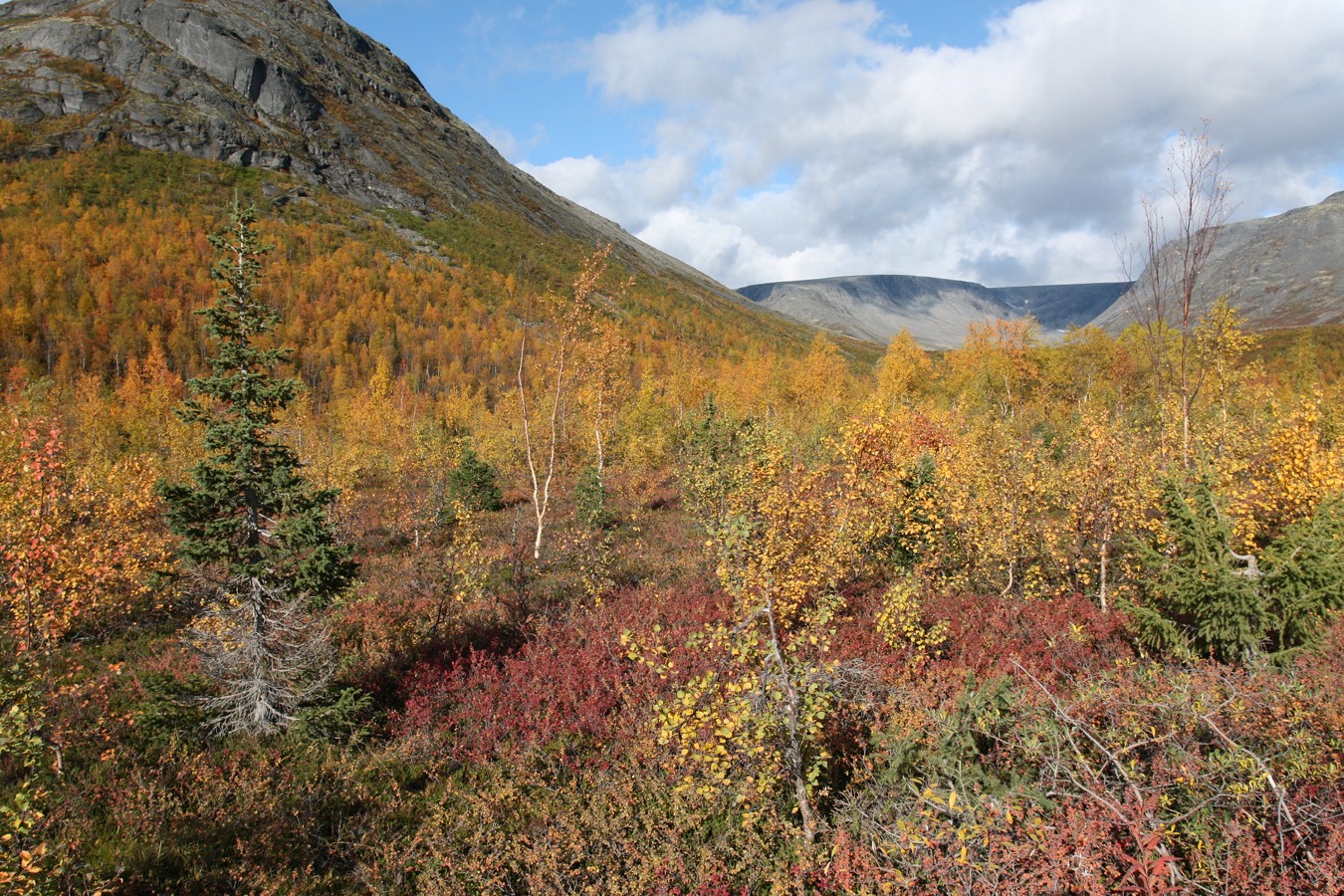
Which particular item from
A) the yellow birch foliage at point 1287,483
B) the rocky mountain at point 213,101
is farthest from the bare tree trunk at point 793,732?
the rocky mountain at point 213,101

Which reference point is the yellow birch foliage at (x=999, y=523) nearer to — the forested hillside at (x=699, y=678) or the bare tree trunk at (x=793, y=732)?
the forested hillside at (x=699, y=678)

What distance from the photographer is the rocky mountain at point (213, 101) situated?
406ft

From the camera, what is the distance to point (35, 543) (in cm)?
759

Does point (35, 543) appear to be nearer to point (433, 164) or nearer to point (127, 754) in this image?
point (127, 754)

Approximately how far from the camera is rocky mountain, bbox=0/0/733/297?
124 meters

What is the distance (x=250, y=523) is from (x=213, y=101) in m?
192

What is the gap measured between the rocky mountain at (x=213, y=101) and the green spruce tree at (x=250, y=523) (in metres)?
159

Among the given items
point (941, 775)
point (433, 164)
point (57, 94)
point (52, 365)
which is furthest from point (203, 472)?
point (433, 164)

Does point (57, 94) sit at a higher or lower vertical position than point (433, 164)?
lower

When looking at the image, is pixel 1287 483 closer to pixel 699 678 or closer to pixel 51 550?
pixel 699 678

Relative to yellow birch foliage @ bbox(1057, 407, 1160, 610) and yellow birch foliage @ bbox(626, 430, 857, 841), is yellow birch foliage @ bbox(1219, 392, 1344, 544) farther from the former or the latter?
yellow birch foliage @ bbox(626, 430, 857, 841)

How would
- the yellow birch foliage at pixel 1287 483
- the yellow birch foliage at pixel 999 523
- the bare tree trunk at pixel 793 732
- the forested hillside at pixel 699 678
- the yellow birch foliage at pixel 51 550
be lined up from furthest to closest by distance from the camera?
the yellow birch foliage at pixel 999 523
the yellow birch foliage at pixel 1287 483
the yellow birch foliage at pixel 51 550
the bare tree trunk at pixel 793 732
the forested hillside at pixel 699 678

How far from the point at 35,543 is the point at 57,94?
18321 cm

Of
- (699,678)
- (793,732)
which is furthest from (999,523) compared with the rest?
(699,678)
